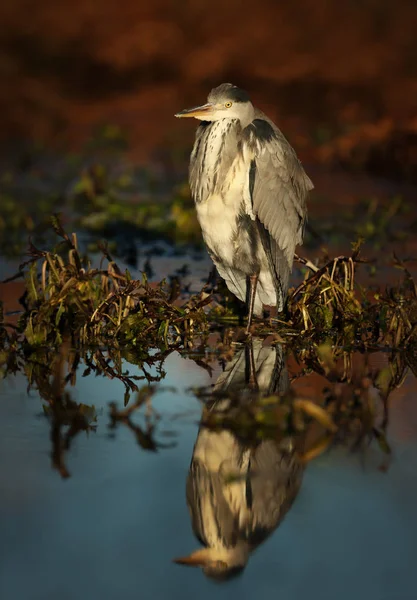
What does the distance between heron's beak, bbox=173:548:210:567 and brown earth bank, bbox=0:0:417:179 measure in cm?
1078

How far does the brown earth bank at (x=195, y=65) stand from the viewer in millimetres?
14719

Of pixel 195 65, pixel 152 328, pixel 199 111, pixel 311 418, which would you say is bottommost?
pixel 311 418

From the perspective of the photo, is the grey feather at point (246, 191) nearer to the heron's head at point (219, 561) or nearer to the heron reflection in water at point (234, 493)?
the heron reflection in water at point (234, 493)

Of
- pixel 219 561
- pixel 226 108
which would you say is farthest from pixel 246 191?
pixel 219 561

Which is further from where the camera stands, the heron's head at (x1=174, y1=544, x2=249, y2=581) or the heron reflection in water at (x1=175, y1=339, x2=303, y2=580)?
the heron reflection in water at (x1=175, y1=339, x2=303, y2=580)

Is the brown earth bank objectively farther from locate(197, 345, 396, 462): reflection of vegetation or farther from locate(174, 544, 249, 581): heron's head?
locate(174, 544, 249, 581): heron's head

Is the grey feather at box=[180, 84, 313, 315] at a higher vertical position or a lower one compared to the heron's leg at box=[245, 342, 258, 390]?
higher

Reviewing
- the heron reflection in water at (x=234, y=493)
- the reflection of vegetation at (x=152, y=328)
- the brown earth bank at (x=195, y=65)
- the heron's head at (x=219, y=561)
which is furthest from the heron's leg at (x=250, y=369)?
the brown earth bank at (x=195, y=65)

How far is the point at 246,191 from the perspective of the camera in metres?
6.09

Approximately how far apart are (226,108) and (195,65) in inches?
402

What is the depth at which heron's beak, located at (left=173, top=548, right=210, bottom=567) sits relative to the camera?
3311 mm

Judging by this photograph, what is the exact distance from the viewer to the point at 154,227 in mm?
10078

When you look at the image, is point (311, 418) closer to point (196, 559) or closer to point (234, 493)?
point (234, 493)

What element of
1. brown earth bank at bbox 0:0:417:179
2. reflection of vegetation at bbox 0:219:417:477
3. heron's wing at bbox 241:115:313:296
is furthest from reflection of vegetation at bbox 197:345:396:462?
brown earth bank at bbox 0:0:417:179
